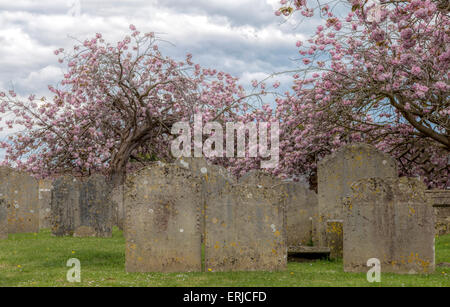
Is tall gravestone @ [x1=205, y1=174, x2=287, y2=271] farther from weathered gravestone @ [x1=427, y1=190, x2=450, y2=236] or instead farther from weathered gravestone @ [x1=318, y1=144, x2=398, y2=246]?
weathered gravestone @ [x1=427, y1=190, x2=450, y2=236]

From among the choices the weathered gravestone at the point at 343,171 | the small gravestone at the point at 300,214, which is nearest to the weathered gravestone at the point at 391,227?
the weathered gravestone at the point at 343,171

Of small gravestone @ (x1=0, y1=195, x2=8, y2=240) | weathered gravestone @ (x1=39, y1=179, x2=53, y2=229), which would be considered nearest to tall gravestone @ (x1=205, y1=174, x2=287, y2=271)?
small gravestone @ (x1=0, y1=195, x2=8, y2=240)

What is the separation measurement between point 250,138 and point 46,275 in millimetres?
12187

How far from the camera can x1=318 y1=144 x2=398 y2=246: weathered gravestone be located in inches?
505

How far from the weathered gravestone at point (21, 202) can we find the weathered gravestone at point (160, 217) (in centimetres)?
903

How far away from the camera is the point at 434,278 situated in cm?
869

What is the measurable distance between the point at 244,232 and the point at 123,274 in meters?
2.26

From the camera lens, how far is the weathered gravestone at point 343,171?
12820mm

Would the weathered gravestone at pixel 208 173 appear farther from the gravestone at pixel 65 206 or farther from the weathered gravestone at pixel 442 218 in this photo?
the weathered gravestone at pixel 442 218

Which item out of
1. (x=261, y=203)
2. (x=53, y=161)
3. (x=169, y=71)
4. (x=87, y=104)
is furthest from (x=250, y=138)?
(x=261, y=203)

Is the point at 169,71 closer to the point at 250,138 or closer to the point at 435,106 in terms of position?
the point at 250,138

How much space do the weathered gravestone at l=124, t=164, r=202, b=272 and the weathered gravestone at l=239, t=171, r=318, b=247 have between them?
4.41 m

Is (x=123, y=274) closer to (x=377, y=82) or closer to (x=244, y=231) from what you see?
(x=244, y=231)

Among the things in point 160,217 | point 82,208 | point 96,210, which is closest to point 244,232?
point 160,217
